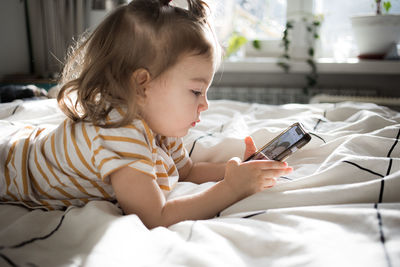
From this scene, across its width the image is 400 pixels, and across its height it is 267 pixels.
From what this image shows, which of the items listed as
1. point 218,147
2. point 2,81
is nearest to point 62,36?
point 2,81

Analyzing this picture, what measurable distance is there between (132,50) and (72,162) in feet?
0.85

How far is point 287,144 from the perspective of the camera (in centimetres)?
70

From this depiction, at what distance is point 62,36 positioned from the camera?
7.59ft

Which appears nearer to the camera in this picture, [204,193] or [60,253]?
[60,253]

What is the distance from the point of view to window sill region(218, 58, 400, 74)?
1.93 m

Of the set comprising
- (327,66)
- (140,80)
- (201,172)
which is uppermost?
(140,80)

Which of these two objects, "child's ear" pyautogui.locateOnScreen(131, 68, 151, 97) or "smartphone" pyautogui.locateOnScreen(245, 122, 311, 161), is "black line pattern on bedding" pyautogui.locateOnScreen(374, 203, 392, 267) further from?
"child's ear" pyautogui.locateOnScreen(131, 68, 151, 97)

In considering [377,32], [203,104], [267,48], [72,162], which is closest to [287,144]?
[203,104]

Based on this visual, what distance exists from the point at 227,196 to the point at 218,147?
308mm

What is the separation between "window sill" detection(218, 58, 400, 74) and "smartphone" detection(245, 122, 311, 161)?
148 centimetres

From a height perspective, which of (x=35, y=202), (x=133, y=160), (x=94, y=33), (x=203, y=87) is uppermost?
(x=94, y=33)

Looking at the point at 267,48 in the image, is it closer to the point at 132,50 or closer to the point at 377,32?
the point at 377,32

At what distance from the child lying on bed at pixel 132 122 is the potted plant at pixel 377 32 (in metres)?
1.52

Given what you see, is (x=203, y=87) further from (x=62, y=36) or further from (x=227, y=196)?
(x=62, y=36)
